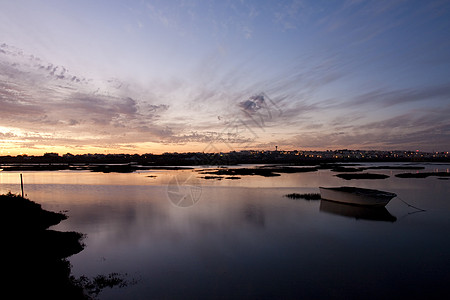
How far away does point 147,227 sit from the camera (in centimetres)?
1967

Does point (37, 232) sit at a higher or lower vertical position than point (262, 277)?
higher

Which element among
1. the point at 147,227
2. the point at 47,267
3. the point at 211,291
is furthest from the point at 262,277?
the point at 147,227

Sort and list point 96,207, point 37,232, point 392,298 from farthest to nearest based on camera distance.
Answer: point 96,207 < point 37,232 < point 392,298

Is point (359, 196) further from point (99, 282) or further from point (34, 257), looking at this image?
point (34, 257)

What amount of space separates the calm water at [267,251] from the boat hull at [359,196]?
1.27 metres

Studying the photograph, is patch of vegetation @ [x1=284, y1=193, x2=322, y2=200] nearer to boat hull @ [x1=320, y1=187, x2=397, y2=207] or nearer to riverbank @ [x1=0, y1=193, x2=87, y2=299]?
boat hull @ [x1=320, y1=187, x2=397, y2=207]

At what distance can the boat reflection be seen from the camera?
71.5ft

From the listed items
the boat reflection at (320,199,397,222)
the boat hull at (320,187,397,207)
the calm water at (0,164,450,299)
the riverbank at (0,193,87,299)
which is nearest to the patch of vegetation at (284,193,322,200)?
the boat hull at (320,187,397,207)

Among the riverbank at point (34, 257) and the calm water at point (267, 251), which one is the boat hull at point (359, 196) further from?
the riverbank at point (34, 257)

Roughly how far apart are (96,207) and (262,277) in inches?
871

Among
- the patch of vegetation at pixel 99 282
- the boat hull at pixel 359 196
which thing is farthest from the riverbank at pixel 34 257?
the boat hull at pixel 359 196

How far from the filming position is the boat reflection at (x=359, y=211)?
21.8 meters

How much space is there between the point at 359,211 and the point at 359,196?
4.88ft

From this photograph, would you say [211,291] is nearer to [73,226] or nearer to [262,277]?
[262,277]
